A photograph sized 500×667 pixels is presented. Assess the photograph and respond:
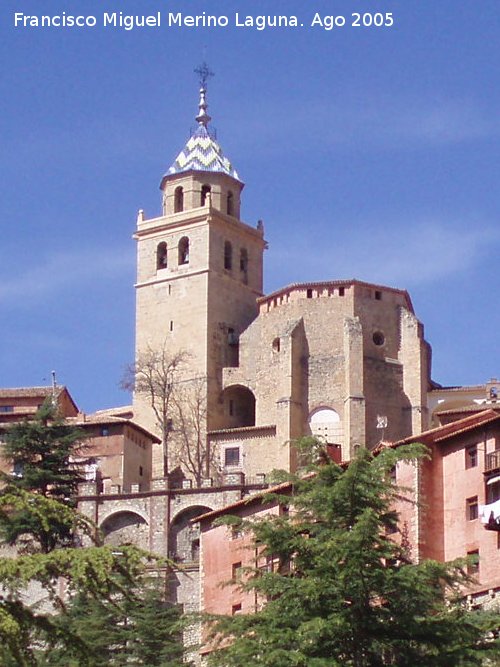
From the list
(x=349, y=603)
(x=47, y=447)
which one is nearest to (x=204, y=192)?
(x=47, y=447)

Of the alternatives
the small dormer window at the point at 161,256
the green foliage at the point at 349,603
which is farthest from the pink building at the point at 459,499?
the small dormer window at the point at 161,256

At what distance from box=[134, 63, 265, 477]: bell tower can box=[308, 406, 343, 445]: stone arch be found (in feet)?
19.4

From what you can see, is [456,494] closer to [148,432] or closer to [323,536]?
[323,536]

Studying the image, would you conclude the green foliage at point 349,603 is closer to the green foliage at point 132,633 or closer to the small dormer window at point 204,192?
the green foliage at point 132,633

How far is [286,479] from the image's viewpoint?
94.4 feet

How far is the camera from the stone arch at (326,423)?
3017 inches

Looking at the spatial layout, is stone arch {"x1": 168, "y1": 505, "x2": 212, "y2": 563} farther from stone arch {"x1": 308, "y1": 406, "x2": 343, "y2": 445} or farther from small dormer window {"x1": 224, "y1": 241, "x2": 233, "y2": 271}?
small dormer window {"x1": 224, "y1": 241, "x2": 233, "y2": 271}

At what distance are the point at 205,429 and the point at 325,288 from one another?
9.65 meters

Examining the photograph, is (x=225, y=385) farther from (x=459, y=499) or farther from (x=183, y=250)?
(x=459, y=499)

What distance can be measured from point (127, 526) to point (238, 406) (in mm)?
16077

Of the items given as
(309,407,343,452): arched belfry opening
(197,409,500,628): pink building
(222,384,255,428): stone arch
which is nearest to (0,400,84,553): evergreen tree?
(309,407,343,452): arched belfry opening

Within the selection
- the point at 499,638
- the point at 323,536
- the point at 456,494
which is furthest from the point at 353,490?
the point at 456,494

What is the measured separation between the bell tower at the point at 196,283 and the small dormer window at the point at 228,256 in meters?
0.06

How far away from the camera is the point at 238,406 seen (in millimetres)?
82875
